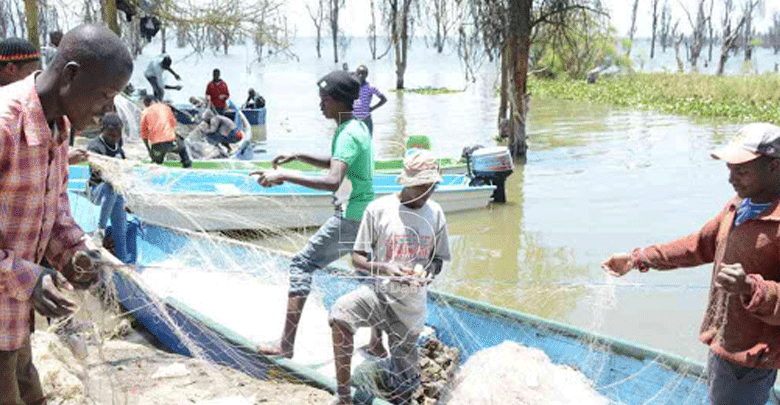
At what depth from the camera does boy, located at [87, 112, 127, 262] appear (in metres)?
6.18

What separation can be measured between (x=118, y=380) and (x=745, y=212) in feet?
10.9

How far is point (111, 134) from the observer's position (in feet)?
21.3

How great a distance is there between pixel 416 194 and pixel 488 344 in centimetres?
143

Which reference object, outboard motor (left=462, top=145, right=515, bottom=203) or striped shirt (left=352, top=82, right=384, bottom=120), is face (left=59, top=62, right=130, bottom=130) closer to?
outboard motor (left=462, top=145, right=515, bottom=203)

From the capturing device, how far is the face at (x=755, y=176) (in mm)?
2533

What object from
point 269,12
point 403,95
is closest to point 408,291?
point 269,12

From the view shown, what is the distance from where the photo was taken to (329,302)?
17.2 ft

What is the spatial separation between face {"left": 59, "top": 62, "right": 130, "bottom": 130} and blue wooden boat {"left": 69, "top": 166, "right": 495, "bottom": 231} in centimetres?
472

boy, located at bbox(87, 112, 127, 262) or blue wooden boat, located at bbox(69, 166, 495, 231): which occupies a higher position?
A: boy, located at bbox(87, 112, 127, 262)

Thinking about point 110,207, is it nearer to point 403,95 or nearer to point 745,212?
point 745,212

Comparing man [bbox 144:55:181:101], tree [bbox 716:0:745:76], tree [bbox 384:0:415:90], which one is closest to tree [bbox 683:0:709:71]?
tree [bbox 716:0:745:76]

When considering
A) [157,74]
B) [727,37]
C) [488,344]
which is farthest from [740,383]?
[727,37]

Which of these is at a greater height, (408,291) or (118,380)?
(408,291)

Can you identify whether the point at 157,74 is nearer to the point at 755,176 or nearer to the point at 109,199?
the point at 109,199
